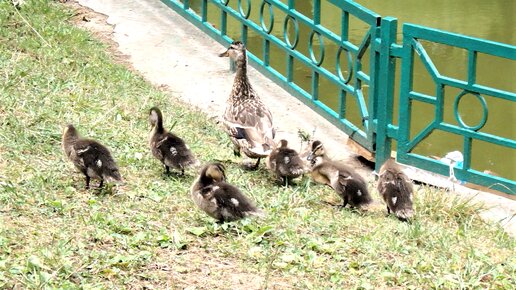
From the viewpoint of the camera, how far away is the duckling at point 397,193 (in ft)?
24.6

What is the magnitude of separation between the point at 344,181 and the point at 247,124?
145cm

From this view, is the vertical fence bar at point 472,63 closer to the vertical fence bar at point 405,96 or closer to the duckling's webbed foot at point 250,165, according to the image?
the vertical fence bar at point 405,96

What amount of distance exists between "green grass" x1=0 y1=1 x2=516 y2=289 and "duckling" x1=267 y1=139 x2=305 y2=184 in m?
0.12

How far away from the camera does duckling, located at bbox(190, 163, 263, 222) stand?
6.45 meters

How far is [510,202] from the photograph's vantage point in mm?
8766

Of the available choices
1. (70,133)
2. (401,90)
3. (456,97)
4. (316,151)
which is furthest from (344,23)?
(70,133)

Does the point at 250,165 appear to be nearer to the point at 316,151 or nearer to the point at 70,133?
the point at 316,151

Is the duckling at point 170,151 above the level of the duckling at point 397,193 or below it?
above

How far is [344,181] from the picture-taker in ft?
25.1

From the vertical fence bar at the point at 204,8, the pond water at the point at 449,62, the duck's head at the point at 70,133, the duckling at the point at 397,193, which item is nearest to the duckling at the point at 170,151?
the duck's head at the point at 70,133

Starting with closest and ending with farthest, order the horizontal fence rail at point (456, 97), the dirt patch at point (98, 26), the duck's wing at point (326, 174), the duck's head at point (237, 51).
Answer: the duck's wing at point (326, 174)
the horizontal fence rail at point (456, 97)
the duck's head at point (237, 51)
the dirt patch at point (98, 26)

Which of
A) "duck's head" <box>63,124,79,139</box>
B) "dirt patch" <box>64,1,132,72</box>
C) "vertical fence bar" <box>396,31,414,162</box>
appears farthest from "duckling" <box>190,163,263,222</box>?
"dirt patch" <box>64,1,132,72</box>

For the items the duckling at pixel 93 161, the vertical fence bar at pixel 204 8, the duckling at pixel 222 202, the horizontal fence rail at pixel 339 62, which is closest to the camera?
the duckling at pixel 222 202

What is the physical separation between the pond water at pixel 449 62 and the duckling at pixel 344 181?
137 inches
